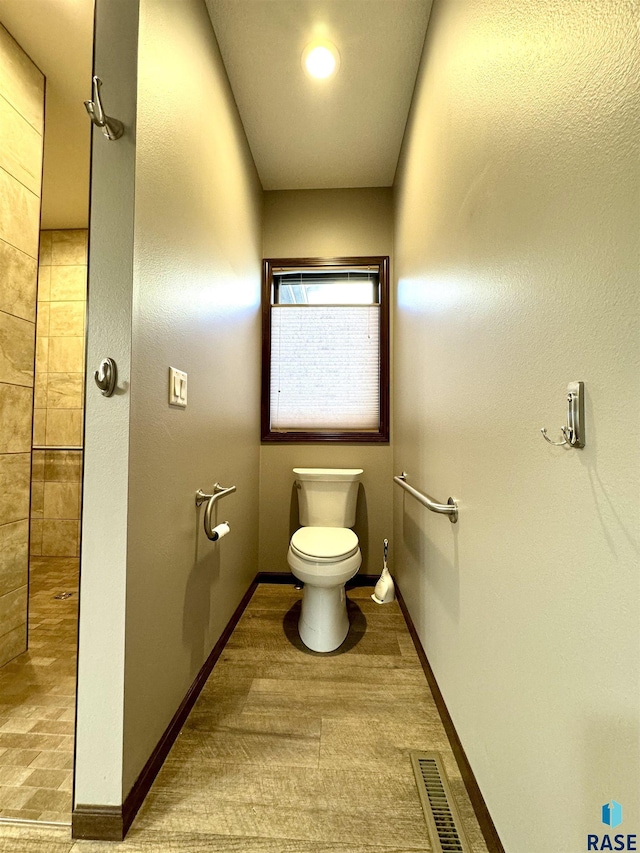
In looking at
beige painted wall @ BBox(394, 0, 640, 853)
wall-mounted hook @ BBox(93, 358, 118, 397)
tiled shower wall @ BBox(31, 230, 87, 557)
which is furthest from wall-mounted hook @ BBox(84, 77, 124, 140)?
tiled shower wall @ BBox(31, 230, 87, 557)

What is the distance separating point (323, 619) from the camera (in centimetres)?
178

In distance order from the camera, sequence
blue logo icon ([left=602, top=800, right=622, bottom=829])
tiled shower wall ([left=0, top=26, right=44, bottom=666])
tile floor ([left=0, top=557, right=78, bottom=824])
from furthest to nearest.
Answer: tiled shower wall ([left=0, top=26, right=44, bottom=666]) < tile floor ([left=0, top=557, right=78, bottom=824]) < blue logo icon ([left=602, top=800, right=622, bottom=829])

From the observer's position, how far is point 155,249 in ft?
3.65

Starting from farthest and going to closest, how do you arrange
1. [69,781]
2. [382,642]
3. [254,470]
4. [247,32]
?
[254,470] → [382,642] → [247,32] → [69,781]

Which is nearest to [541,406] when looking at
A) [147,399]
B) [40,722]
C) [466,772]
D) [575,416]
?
[575,416]

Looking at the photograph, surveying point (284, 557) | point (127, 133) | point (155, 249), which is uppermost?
point (127, 133)

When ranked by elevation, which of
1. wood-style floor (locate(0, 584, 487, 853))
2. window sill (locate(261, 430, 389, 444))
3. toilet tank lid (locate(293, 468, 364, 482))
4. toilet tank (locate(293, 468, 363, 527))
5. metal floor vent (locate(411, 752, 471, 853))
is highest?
window sill (locate(261, 430, 389, 444))

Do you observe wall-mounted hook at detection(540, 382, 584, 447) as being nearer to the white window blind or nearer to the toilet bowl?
the toilet bowl

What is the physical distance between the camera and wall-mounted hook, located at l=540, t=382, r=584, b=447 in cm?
60

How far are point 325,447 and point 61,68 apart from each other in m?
2.33

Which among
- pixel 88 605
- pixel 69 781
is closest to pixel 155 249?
pixel 88 605

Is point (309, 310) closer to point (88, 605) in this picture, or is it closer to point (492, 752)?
point (88, 605)

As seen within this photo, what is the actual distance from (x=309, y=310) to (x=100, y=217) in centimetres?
176

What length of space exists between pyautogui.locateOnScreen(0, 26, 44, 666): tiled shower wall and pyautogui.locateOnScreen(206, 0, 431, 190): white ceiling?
0.90m
